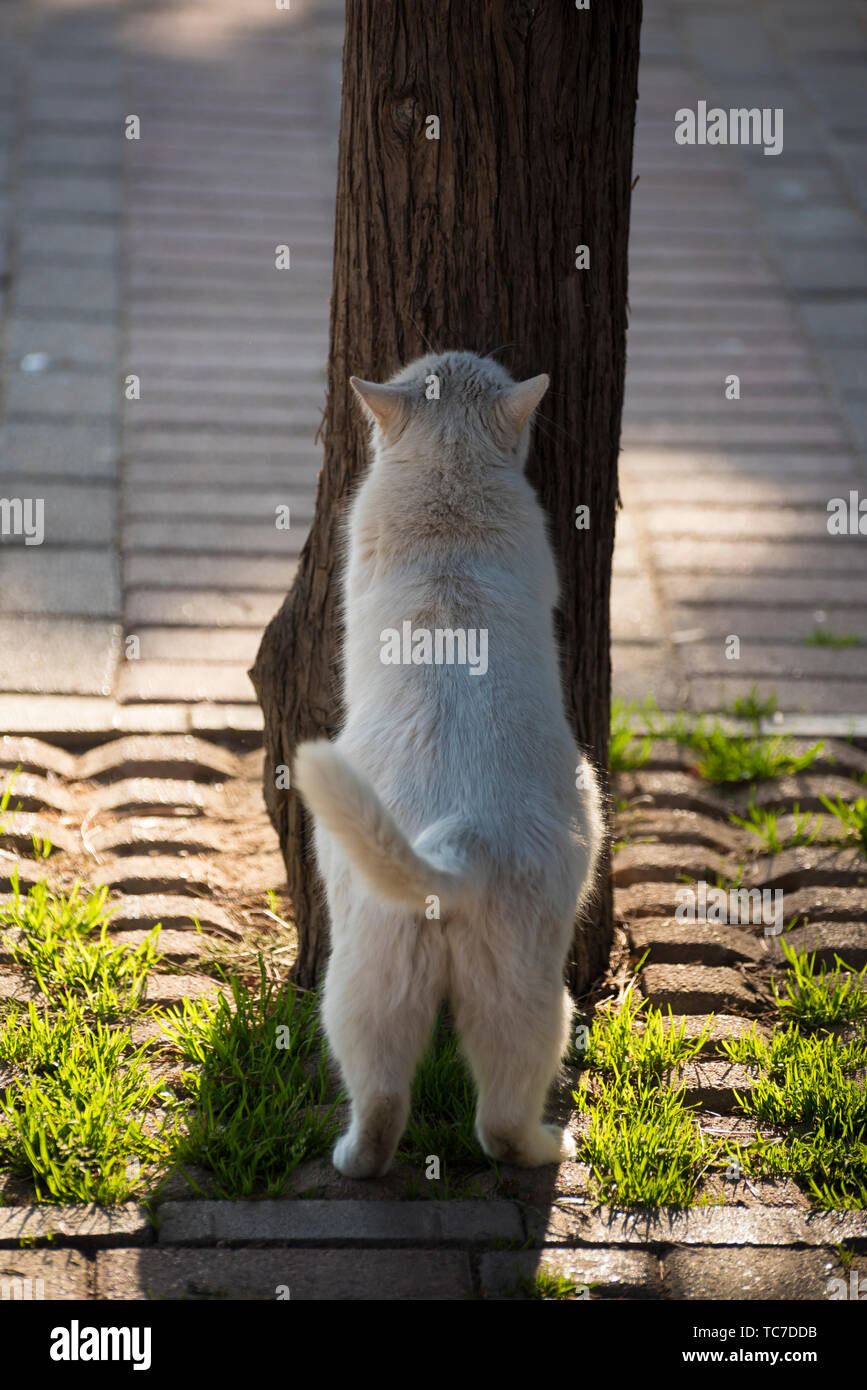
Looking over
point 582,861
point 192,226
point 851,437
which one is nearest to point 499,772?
point 582,861

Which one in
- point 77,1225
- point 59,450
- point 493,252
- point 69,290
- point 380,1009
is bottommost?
point 77,1225

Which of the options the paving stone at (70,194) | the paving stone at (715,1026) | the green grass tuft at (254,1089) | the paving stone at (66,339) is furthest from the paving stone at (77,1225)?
the paving stone at (70,194)

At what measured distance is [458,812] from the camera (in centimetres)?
279

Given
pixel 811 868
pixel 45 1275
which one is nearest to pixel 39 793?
pixel 45 1275

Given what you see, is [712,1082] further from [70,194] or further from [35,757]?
[70,194]

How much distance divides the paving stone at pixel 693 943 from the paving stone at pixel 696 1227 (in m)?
0.91

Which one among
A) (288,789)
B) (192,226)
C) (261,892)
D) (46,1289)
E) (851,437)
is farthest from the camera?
(192,226)

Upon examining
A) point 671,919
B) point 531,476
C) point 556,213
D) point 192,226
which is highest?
point 192,226

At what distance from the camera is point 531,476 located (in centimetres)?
357

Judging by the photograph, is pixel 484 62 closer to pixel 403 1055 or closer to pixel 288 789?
pixel 288 789

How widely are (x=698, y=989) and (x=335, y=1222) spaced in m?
1.27

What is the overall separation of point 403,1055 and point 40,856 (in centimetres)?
158

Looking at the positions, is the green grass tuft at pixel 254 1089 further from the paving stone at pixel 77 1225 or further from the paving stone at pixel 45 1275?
the paving stone at pixel 45 1275

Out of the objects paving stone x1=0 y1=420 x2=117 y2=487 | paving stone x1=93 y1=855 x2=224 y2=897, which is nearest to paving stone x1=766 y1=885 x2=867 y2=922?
paving stone x1=93 y1=855 x2=224 y2=897
